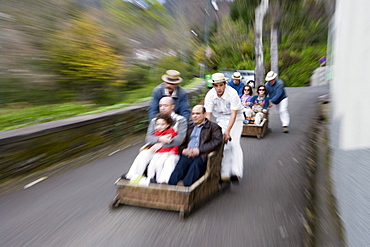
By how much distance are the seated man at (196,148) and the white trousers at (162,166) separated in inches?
2.4

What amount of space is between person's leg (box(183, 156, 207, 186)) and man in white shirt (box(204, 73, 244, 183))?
0.80 meters

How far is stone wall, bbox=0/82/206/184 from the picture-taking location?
18.0 ft

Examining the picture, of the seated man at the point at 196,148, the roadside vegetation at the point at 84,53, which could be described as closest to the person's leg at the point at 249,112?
the roadside vegetation at the point at 84,53

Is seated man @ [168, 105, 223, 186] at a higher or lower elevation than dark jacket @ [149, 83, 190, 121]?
lower

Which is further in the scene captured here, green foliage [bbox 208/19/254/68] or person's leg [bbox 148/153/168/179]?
green foliage [bbox 208/19/254/68]

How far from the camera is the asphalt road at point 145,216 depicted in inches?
141

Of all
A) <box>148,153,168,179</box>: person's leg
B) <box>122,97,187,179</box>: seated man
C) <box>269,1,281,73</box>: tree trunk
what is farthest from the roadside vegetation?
<box>148,153,168,179</box>: person's leg

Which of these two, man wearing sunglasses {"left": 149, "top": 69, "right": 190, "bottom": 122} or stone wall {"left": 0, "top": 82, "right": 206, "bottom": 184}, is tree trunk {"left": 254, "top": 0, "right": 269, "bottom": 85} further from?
man wearing sunglasses {"left": 149, "top": 69, "right": 190, "bottom": 122}

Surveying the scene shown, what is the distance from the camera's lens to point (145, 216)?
414cm

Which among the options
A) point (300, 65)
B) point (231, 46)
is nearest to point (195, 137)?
point (231, 46)

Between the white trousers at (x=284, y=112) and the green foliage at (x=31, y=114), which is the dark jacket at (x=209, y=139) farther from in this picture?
the white trousers at (x=284, y=112)

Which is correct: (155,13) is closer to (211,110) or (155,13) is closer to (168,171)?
(211,110)

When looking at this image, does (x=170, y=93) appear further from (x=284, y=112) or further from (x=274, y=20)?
(x=274, y=20)

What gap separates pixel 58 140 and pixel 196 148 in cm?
329
